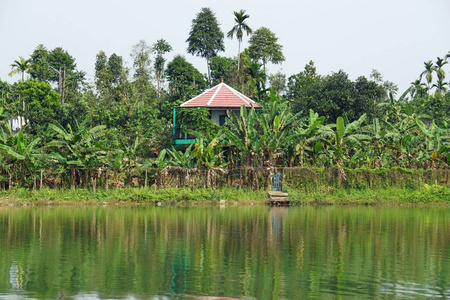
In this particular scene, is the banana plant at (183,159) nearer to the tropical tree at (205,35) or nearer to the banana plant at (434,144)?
the banana plant at (434,144)

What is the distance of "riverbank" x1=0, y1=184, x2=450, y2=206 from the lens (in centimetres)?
3238

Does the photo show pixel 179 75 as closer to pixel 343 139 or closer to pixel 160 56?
pixel 160 56

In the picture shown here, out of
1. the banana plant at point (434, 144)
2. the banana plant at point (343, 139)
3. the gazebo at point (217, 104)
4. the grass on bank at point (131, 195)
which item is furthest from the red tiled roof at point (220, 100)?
the banana plant at point (434, 144)

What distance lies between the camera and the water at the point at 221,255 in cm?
1354

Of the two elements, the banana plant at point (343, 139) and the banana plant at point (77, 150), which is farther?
the banana plant at point (343, 139)

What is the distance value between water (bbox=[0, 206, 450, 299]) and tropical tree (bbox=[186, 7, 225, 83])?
121 feet

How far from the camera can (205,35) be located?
63.0m

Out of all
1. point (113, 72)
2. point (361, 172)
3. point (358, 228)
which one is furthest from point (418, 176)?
point (113, 72)

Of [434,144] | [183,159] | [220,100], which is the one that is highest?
[220,100]

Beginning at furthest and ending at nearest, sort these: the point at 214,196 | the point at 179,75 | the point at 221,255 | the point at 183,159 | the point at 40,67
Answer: the point at 40,67
the point at 179,75
the point at 183,159
the point at 214,196
the point at 221,255

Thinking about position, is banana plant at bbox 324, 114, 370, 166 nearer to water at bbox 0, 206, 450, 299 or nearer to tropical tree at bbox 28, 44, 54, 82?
water at bbox 0, 206, 450, 299

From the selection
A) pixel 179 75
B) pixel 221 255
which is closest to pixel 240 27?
pixel 179 75

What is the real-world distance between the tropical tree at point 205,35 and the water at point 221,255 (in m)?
36.8

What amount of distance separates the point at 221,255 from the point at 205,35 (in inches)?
1859
